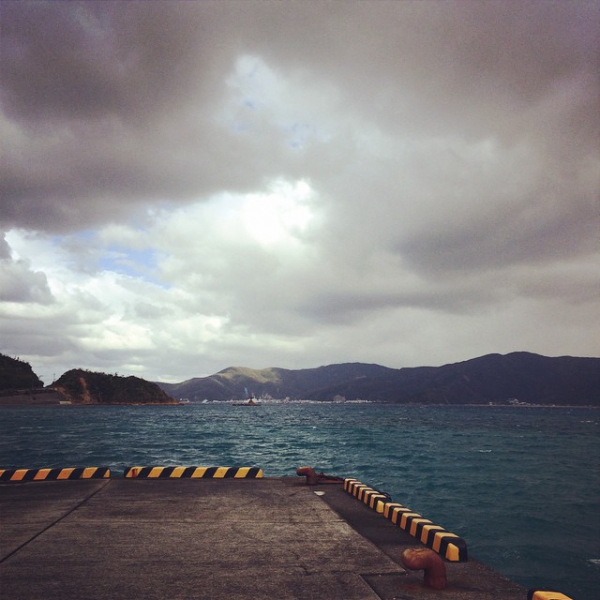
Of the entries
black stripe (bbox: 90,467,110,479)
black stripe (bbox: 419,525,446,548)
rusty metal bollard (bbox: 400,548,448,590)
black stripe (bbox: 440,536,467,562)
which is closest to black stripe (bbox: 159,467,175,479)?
black stripe (bbox: 90,467,110,479)

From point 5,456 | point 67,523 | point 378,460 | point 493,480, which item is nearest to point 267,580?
point 67,523

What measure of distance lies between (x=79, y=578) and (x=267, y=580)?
2.43 metres

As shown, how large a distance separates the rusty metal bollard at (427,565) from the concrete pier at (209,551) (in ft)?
0.39

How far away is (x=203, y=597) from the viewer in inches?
209

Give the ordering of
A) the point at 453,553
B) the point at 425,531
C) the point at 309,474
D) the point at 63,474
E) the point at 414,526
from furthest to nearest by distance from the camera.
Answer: the point at 63,474 → the point at 309,474 → the point at 414,526 → the point at 425,531 → the point at 453,553

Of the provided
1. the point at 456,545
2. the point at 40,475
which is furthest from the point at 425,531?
the point at 40,475

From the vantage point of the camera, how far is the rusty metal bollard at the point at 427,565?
215 inches

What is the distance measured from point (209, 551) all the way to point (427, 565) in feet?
11.2

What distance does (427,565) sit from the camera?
5.50 meters

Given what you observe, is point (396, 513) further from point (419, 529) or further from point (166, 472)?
point (166, 472)

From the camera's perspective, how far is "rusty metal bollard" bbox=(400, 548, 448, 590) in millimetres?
5469

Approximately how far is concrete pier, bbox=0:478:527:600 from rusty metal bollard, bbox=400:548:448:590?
0.12 meters

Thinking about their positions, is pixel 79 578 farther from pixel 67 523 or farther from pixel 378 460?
pixel 378 460

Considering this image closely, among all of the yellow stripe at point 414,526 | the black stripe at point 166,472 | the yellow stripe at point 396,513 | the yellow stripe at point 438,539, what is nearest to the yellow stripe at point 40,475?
the black stripe at point 166,472
